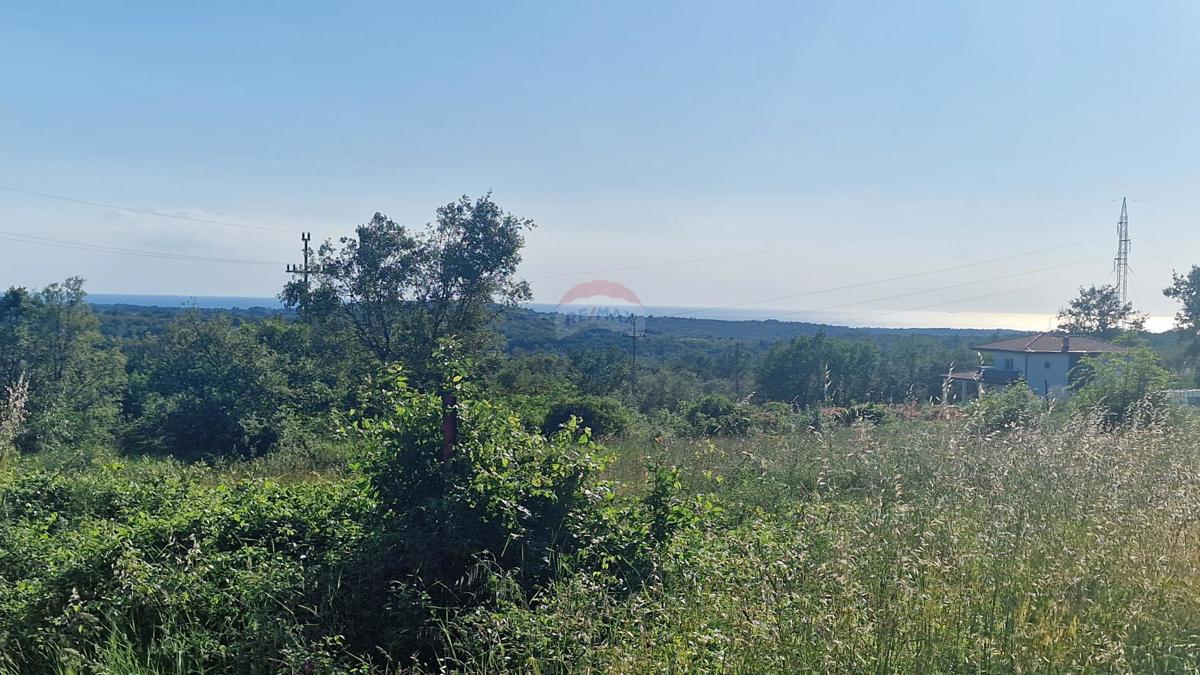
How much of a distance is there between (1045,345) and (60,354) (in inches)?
1661

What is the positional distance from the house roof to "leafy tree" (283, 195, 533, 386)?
82.9ft

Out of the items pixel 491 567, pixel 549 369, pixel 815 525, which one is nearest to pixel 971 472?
pixel 815 525

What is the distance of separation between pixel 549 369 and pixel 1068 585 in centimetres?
2212

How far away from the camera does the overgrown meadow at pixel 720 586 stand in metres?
2.56

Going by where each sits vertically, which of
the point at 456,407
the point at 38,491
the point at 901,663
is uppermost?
the point at 456,407

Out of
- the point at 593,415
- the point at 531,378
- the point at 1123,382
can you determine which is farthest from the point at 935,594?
the point at 531,378

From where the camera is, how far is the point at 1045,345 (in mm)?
37000

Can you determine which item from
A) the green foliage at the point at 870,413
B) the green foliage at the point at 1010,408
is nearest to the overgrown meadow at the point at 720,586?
the green foliage at the point at 1010,408

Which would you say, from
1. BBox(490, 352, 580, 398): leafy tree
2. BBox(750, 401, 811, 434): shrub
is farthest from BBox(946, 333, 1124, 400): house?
BBox(750, 401, 811, 434): shrub

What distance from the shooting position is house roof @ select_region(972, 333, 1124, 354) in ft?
116

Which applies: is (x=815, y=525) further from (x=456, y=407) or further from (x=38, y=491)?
(x=38, y=491)

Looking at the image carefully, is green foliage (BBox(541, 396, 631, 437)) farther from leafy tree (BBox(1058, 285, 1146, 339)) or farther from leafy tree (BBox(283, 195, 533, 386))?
leafy tree (BBox(1058, 285, 1146, 339))

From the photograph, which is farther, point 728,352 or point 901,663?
point 728,352

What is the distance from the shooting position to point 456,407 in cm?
427
